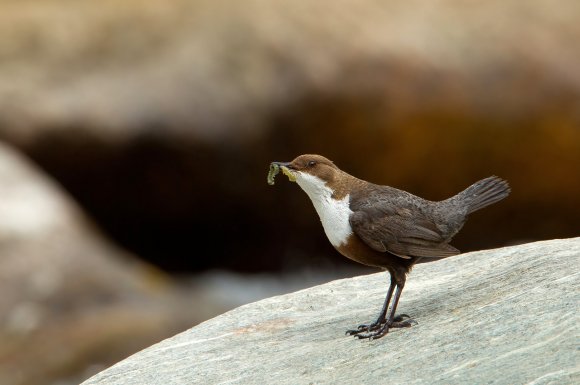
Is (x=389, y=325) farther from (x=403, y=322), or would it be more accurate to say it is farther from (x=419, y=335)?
(x=419, y=335)

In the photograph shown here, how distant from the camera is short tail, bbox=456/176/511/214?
5199mm

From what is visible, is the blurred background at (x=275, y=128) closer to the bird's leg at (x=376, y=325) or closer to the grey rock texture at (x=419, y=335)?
the grey rock texture at (x=419, y=335)

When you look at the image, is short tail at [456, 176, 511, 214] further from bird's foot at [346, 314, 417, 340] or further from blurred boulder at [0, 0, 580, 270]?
blurred boulder at [0, 0, 580, 270]

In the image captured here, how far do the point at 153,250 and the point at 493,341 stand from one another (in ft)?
27.0

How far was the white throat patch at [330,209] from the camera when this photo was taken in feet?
16.0

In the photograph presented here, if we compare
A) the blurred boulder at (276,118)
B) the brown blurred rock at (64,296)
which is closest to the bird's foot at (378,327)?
the brown blurred rock at (64,296)

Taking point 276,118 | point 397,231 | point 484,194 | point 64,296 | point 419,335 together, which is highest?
point 276,118

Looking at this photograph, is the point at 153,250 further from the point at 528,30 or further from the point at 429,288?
the point at 429,288

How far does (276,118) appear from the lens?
453 inches

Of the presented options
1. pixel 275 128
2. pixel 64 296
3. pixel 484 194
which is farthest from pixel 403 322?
pixel 275 128

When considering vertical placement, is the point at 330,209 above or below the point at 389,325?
above

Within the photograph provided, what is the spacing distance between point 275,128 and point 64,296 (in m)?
3.50

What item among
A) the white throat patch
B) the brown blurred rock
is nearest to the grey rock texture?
the white throat patch

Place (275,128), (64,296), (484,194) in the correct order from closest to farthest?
(484,194)
(64,296)
(275,128)
